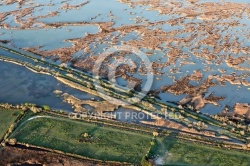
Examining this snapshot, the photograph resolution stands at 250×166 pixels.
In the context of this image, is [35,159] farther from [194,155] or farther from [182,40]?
[182,40]

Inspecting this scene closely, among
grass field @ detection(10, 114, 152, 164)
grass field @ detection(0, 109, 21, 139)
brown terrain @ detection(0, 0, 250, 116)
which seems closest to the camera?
grass field @ detection(10, 114, 152, 164)

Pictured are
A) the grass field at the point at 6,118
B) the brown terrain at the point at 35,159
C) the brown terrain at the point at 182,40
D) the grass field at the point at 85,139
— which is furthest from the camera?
the brown terrain at the point at 182,40

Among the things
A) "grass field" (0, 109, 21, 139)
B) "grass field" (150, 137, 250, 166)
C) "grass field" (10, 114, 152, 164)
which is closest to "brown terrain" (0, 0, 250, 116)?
"grass field" (150, 137, 250, 166)

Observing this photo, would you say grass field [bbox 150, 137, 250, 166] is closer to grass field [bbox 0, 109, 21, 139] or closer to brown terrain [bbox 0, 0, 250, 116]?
brown terrain [bbox 0, 0, 250, 116]

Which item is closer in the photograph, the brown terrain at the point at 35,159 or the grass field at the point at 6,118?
the brown terrain at the point at 35,159

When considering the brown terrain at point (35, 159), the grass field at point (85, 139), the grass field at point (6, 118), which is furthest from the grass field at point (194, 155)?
the grass field at point (6, 118)

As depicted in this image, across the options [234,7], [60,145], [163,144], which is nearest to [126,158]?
[163,144]

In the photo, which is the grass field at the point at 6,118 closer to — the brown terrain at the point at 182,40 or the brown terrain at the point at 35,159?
the brown terrain at the point at 35,159

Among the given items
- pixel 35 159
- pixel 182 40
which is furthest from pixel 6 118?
pixel 182 40
